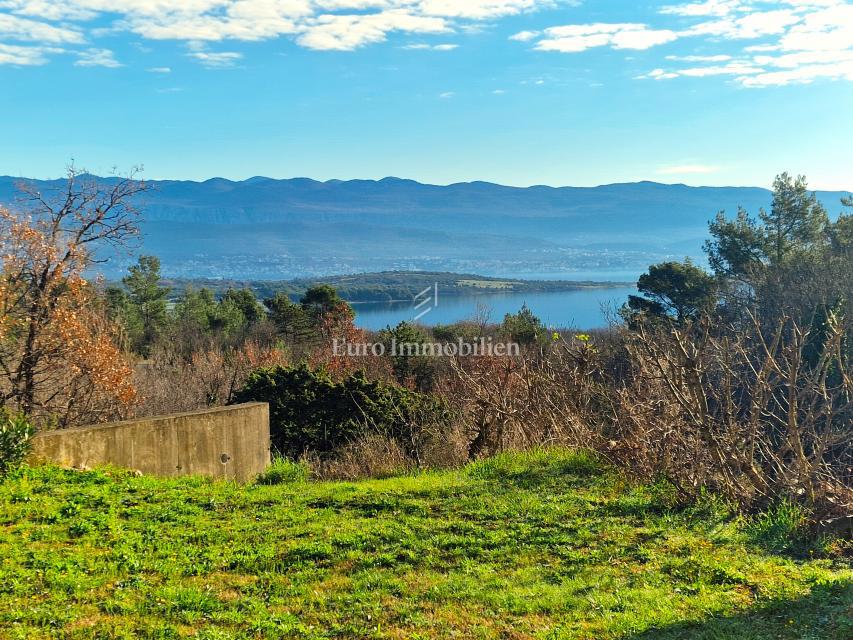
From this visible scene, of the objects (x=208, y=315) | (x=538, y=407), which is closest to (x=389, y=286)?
(x=208, y=315)

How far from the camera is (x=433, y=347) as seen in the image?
121 feet

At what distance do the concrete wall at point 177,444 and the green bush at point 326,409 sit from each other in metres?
2.78

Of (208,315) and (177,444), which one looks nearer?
(177,444)

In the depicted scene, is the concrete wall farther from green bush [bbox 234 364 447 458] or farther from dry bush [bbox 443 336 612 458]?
dry bush [bbox 443 336 612 458]

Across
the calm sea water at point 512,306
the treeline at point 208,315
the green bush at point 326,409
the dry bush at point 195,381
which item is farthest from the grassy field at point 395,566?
the calm sea water at point 512,306

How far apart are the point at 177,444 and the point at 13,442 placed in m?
3.09

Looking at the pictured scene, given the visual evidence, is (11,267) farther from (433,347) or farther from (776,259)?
(776,259)

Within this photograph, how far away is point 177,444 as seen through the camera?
11.9 m

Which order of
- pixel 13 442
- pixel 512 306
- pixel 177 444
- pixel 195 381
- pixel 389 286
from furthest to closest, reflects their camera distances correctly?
1. pixel 389 286
2. pixel 512 306
3. pixel 195 381
4. pixel 177 444
5. pixel 13 442

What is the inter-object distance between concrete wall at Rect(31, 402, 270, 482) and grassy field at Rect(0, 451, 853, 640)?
0.93m

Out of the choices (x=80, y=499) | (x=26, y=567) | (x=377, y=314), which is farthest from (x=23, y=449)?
(x=377, y=314)

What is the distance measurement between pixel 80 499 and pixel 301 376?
9.57 m

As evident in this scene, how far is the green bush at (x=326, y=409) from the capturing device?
16.7 metres

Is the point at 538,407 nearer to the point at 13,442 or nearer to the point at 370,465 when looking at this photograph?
the point at 370,465
